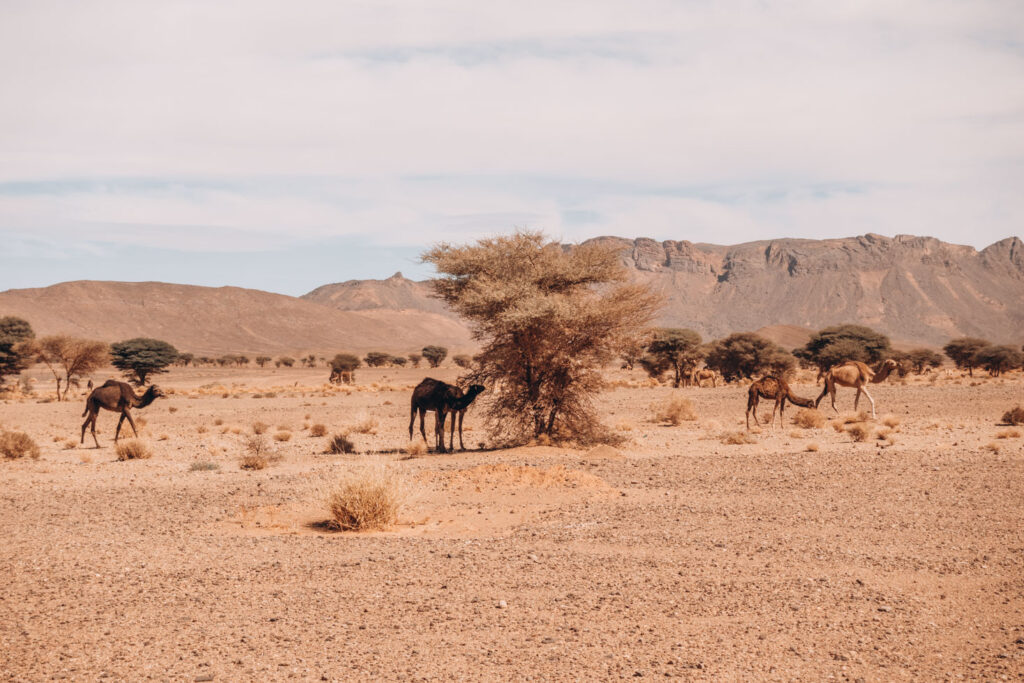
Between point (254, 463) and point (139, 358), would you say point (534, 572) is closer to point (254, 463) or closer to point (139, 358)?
point (254, 463)

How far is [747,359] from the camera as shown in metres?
56.0

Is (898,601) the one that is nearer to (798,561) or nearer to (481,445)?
(798,561)

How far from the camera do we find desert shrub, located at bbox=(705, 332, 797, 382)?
55375 millimetres

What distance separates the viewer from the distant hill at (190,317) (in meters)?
138

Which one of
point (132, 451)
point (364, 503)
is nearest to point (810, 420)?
point (364, 503)

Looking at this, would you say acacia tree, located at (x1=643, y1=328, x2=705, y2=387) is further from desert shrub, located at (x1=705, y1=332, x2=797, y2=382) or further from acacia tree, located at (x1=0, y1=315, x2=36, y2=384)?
acacia tree, located at (x1=0, y1=315, x2=36, y2=384)

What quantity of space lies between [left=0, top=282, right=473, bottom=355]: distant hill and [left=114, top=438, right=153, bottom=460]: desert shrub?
358ft

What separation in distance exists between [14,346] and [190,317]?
106 m

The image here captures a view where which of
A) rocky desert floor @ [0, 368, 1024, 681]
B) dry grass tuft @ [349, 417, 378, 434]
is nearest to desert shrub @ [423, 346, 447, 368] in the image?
dry grass tuft @ [349, 417, 378, 434]

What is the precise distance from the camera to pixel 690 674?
21.0 feet

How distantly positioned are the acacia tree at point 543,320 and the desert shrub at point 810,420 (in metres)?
7.55

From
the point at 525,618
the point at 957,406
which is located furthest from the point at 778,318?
the point at 525,618

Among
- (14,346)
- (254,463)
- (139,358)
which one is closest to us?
(254,463)

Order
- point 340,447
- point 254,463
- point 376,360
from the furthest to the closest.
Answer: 1. point 376,360
2. point 340,447
3. point 254,463
